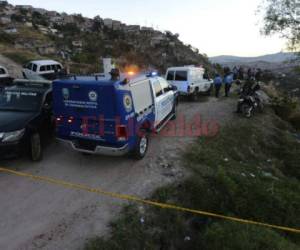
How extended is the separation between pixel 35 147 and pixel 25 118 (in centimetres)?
83

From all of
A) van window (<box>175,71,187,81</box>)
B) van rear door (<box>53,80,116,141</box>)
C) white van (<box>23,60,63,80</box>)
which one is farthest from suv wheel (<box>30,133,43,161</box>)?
white van (<box>23,60,63,80</box>)

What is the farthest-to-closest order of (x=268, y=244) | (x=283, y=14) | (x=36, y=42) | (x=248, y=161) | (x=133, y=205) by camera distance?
(x=36, y=42) < (x=283, y=14) < (x=248, y=161) < (x=133, y=205) < (x=268, y=244)

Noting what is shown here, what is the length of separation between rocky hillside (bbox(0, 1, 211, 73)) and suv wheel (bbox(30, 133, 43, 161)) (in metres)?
17.9

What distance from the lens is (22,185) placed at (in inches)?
248

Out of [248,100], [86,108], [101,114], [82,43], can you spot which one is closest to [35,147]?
[86,108]

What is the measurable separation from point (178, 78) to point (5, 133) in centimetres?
1059

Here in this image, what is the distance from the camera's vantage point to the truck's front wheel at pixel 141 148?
718 cm

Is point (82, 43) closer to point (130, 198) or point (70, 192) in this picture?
point (70, 192)

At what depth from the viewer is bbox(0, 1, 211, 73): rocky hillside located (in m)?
28.4

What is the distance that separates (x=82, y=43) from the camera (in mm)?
33875

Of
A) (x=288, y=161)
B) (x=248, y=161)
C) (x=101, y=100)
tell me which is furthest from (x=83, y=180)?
(x=288, y=161)

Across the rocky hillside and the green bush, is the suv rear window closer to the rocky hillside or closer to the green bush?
the green bush

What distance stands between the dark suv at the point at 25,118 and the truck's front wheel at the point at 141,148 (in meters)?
2.69

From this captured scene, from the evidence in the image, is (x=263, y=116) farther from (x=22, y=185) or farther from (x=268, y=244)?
(x=22, y=185)
